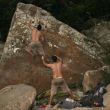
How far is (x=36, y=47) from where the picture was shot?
54.1 ft

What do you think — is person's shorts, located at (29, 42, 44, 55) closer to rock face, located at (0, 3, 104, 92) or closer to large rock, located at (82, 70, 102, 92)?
rock face, located at (0, 3, 104, 92)

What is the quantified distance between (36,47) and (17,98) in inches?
133

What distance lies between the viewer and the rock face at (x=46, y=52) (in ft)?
53.7

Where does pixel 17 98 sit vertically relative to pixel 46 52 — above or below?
below

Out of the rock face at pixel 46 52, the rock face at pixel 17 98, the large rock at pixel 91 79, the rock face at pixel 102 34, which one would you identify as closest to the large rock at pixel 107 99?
the large rock at pixel 91 79

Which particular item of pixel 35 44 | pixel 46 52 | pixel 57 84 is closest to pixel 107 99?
pixel 57 84

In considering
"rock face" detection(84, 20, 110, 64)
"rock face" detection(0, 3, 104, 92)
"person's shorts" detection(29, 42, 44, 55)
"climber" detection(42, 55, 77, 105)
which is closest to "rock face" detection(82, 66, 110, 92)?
"rock face" detection(0, 3, 104, 92)

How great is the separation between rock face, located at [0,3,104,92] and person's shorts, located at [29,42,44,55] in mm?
224

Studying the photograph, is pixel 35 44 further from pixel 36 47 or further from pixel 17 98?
pixel 17 98

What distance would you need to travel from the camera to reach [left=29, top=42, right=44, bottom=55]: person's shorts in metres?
16.4

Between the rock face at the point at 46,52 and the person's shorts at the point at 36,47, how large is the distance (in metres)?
0.22

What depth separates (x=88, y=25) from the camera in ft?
67.8

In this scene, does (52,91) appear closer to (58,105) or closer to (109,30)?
(58,105)

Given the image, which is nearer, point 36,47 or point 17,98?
point 17,98
